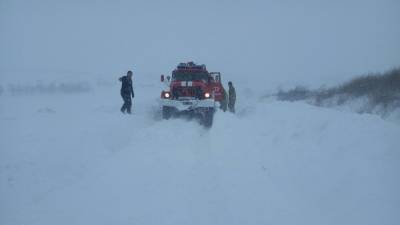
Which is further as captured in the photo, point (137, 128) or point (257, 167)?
point (137, 128)

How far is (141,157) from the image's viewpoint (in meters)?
11.1

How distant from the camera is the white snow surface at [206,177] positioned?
7441 millimetres

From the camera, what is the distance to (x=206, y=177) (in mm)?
9305

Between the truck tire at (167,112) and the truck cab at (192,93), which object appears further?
the truck tire at (167,112)

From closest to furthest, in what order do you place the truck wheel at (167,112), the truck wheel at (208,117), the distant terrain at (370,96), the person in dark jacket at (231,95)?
1. the distant terrain at (370,96)
2. the truck wheel at (208,117)
3. the truck wheel at (167,112)
4. the person in dark jacket at (231,95)

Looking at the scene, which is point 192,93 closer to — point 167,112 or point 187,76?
point 187,76

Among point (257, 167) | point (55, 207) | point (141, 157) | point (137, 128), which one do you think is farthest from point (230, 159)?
point (137, 128)

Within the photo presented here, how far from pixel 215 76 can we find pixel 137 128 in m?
7.16

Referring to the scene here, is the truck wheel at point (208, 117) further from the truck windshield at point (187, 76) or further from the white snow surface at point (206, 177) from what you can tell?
the white snow surface at point (206, 177)

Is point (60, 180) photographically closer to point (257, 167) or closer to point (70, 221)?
point (70, 221)

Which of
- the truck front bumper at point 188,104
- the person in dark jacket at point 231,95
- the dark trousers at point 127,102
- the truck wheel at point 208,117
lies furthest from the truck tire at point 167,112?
the person in dark jacket at point 231,95

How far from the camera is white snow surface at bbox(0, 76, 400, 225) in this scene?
7.44 metres

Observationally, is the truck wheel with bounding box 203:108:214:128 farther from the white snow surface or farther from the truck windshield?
the white snow surface

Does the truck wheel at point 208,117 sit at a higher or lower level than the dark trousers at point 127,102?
lower
